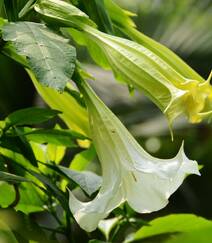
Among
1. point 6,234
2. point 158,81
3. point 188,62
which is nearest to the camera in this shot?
point 6,234

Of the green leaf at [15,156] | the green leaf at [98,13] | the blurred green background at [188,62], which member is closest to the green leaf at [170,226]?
the green leaf at [15,156]

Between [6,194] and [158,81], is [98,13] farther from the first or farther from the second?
[6,194]

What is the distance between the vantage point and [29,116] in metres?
0.85

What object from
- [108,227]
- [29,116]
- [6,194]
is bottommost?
[108,227]

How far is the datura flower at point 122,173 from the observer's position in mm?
679

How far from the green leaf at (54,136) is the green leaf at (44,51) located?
0.76 feet

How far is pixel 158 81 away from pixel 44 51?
0.44 feet

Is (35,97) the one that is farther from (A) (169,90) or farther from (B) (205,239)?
(B) (205,239)

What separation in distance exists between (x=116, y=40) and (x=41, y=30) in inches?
3.6

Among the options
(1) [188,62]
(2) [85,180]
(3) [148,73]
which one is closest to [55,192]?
(2) [85,180]

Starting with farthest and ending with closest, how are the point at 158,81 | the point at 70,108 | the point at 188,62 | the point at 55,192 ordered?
the point at 188,62, the point at 70,108, the point at 55,192, the point at 158,81

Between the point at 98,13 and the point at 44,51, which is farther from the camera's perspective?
the point at 98,13

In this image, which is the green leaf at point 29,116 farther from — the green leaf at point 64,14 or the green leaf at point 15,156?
the green leaf at point 64,14

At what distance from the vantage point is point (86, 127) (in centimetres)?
90
